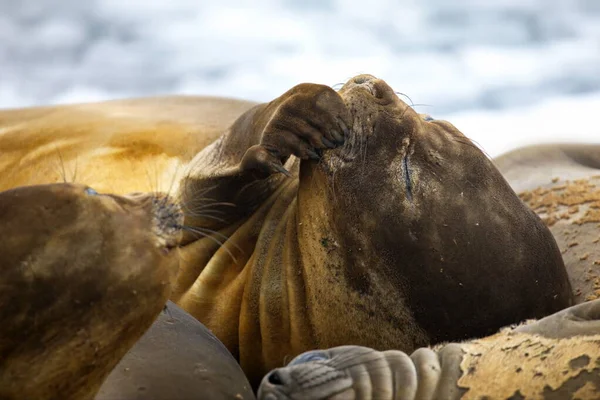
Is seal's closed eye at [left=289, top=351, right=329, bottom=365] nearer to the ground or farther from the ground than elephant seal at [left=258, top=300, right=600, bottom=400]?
farther from the ground

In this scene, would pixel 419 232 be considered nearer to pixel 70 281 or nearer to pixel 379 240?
pixel 379 240

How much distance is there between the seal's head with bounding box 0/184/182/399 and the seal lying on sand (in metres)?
1.27

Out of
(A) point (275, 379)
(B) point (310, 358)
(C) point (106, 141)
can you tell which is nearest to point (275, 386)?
(A) point (275, 379)

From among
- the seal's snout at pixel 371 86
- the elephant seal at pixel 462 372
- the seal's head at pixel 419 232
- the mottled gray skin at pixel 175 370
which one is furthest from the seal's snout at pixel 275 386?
the seal's snout at pixel 371 86

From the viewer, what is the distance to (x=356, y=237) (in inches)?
123

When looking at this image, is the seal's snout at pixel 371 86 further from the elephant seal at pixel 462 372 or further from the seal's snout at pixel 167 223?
the seal's snout at pixel 167 223

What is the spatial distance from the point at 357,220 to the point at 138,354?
1.00 metres

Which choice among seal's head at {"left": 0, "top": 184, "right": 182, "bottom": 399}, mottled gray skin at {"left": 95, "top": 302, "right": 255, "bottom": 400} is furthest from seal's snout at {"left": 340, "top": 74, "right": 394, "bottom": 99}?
seal's head at {"left": 0, "top": 184, "right": 182, "bottom": 399}

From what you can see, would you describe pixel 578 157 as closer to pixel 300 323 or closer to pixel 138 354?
pixel 300 323

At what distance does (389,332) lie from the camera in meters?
3.13

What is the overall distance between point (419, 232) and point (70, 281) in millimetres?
1482

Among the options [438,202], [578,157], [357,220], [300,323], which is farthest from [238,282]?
[578,157]

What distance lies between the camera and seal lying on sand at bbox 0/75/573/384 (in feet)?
10.0

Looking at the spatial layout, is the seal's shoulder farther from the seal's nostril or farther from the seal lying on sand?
the seal's nostril
